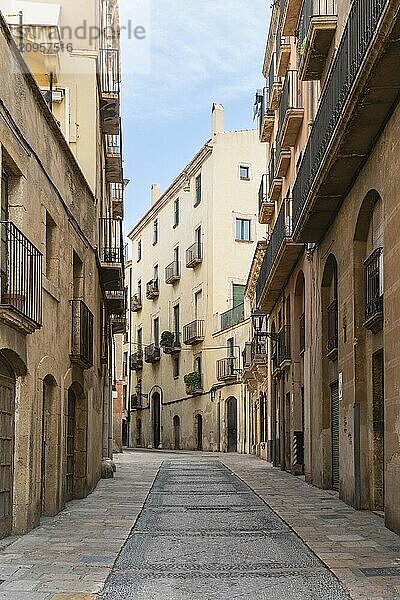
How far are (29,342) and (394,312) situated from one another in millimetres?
4807

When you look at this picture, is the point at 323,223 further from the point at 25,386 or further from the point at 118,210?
the point at 118,210

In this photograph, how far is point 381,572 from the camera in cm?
959

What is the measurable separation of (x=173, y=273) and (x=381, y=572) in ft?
167

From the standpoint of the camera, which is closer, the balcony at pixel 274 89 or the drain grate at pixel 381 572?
the drain grate at pixel 381 572

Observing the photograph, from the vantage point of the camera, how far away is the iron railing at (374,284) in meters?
14.9

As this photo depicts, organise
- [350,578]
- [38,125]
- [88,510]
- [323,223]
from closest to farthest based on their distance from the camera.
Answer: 1. [350,578]
2. [38,125]
3. [88,510]
4. [323,223]

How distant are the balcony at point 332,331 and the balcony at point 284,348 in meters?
6.71

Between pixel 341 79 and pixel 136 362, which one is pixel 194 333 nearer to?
pixel 136 362

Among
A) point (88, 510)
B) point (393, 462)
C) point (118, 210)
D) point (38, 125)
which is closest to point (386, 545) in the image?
point (393, 462)

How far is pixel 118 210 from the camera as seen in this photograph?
34.3 meters

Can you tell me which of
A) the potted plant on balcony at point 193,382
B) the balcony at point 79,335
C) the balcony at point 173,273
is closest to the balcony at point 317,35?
the balcony at point 79,335

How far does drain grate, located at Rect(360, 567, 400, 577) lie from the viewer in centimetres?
945

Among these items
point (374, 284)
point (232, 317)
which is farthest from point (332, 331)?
point (232, 317)

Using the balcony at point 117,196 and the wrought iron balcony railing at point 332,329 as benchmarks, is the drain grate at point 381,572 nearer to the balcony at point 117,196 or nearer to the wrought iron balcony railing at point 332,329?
the wrought iron balcony railing at point 332,329
